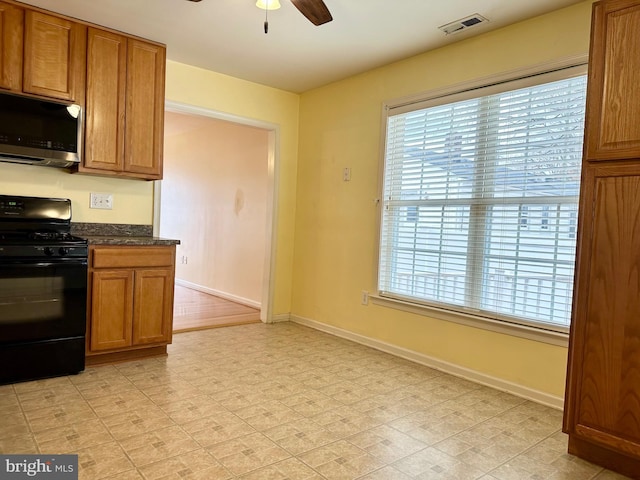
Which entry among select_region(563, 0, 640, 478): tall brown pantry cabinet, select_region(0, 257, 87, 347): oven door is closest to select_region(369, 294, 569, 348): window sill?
select_region(563, 0, 640, 478): tall brown pantry cabinet

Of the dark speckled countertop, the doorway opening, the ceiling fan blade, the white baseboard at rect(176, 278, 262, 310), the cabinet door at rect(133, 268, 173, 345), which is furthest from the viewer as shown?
the white baseboard at rect(176, 278, 262, 310)

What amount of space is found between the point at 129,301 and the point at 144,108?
4.84 feet

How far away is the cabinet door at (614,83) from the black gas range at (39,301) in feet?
9.76

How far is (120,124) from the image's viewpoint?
3.22 m

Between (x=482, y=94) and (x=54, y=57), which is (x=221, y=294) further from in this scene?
(x=482, y=94)

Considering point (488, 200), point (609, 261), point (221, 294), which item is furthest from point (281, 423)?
point (221, 294)

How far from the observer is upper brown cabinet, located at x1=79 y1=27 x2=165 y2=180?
311 cm

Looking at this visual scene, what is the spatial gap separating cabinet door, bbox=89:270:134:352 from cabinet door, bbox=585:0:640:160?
9.58 feet

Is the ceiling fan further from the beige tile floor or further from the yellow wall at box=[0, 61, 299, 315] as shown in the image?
the beige tile floor

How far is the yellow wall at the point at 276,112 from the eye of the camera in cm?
392

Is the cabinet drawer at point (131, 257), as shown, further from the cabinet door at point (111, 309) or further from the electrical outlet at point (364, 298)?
the electrical outlet at point (364, 298)

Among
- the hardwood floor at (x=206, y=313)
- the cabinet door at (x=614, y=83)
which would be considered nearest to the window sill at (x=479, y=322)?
the cabinet door at (x=614, y=83)

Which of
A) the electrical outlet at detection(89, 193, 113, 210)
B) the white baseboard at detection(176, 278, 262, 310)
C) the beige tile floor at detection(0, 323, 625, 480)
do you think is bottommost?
the beige tile floor at detection(0, 323, 625, 480)

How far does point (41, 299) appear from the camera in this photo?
8.85 ft
